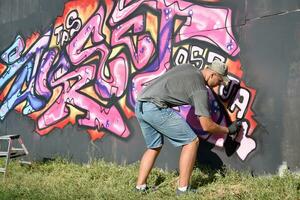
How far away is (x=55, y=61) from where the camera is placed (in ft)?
31.4

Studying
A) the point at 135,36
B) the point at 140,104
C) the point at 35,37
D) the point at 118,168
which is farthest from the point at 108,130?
the point at 35,37

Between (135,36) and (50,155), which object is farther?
(50,155)

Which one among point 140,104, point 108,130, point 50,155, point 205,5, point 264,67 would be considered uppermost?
point 205,5

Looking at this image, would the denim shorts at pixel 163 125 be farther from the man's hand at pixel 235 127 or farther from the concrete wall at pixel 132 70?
the concrete wall at pixel 132 70

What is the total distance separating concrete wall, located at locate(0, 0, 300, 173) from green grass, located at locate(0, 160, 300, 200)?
0.24 metres

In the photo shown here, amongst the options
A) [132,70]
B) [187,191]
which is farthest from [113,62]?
[187,191]

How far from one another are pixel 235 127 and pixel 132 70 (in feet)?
7.51

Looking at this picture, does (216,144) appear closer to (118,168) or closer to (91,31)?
(118,168)

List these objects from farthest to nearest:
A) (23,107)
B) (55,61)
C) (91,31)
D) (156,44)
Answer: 1. (23,107)
2. (55,61)
3. (91,31)
4. (156,44)

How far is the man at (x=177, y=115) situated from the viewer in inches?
228

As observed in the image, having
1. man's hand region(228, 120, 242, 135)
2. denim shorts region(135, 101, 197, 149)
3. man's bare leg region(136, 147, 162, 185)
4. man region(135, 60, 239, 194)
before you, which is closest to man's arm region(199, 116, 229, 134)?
man region(135, 60, 239, 194)

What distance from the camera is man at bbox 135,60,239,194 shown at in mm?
5797

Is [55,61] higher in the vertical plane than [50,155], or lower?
higher

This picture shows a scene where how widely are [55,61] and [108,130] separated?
2030 millimetres
